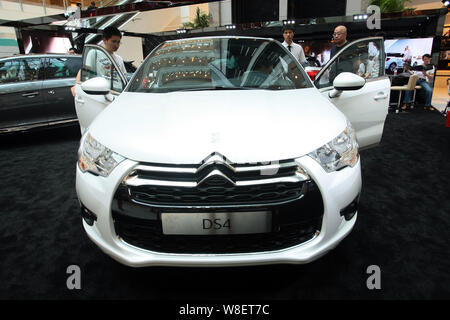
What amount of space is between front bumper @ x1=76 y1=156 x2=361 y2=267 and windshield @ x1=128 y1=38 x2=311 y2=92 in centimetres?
77

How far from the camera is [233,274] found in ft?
4.97

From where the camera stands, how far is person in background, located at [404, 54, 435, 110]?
274 inches

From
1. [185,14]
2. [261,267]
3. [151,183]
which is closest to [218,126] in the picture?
[151,183]

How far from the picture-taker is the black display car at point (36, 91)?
Result: 150 inches

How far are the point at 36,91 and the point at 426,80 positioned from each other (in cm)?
775

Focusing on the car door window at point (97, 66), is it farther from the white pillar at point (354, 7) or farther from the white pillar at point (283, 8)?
the white pillar at point (283, 8)

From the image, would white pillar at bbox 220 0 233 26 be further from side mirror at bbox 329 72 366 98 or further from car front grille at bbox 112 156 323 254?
car front grille at bbox 112 156 323 254

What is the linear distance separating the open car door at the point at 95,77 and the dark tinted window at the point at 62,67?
1628 mm

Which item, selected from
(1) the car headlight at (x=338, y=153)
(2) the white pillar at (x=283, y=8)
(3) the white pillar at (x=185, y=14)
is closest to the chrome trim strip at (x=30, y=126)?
(1) the car headlight at (x=338, y=153)

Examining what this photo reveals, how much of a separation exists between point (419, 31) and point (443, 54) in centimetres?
658

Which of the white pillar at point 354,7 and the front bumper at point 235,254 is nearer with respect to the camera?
the front bumper at point 235,254

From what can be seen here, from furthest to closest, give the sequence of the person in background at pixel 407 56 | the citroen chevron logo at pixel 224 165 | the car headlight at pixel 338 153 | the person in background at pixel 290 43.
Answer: the person in background at pixel 407 56
the person in background at pixel 290 43
the car headlight at pixel 338 153
the citroen chevron logo at pixel 224 165

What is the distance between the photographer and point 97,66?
275 centimetres
